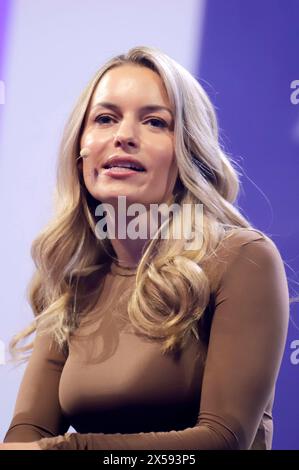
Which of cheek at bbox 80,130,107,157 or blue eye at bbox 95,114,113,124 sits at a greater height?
blue eye at bbox 95,114,113,124

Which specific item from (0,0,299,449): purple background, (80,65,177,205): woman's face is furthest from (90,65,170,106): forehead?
(0,0,299,449): purple background

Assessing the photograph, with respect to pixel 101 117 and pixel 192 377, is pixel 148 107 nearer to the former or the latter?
pixel 101 117

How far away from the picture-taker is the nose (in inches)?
48.5

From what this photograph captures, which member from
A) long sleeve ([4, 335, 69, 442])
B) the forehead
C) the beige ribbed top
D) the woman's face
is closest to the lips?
the woman's face

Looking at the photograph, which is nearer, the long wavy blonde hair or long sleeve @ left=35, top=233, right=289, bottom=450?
long sleeve @ left=35, top=233, right=289, bottom=450

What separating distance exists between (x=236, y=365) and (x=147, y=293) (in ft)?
0.71

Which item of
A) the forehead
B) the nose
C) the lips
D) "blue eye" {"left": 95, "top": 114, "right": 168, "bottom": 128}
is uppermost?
the forehead

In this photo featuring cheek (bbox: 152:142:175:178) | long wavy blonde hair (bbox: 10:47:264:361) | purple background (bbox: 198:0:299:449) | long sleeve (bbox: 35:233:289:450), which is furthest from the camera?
purple background (bbox: 198:0:299:449)

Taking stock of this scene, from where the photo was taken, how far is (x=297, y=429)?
1.41 meters

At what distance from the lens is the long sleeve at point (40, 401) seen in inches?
48.1

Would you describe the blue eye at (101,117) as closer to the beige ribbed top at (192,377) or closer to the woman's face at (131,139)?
the woman's face at (131,139)

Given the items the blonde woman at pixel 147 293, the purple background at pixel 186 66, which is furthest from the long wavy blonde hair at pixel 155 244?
the purple background at pixel 186 66

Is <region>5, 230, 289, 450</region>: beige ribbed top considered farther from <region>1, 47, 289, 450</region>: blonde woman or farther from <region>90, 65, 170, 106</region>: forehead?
<region>90, 65, 170, 106</region>: forehead

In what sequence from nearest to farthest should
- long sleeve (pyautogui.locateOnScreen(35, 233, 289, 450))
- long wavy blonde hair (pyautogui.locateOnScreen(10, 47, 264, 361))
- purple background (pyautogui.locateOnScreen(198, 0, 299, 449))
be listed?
long sleeve (pyautogui.locateOnScreen(35, 233, 289, 450)) → long wavy blonde hair (pyautogui.locateOnScreen(10, 47, 264, 361)) → purple background (pyautogui.locateOnScreen(198, 0, 299, 449))
